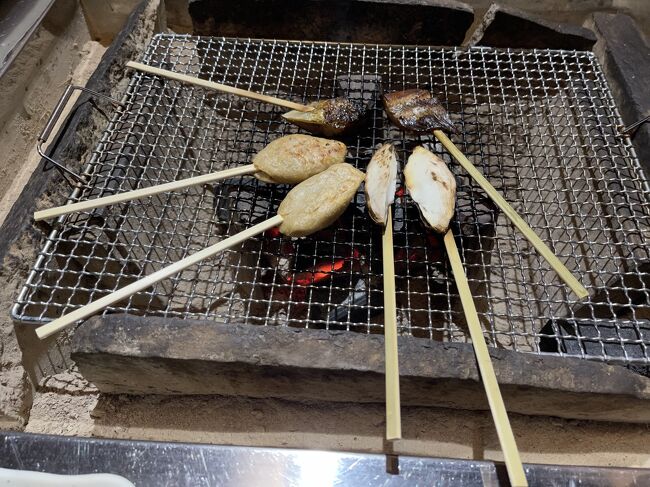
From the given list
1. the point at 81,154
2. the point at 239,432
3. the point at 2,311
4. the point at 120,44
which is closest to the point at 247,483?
the point at 239,432

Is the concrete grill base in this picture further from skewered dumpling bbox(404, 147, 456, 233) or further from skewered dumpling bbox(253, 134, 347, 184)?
skewered dumpling bbox(253, 134, 347, 184)

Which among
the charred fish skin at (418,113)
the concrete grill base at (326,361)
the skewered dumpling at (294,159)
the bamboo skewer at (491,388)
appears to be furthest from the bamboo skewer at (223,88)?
the concrete grill base at (326,361)

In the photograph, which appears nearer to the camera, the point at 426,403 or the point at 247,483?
the point at 247,483

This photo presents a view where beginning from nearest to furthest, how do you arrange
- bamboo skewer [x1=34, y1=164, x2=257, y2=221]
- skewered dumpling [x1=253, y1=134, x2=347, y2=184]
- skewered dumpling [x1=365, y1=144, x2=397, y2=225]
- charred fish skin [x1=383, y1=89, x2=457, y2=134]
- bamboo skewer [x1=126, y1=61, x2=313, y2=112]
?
bamboo skewer [x1=34, y1=164, x2=257, y2=221]
skewered dumpling [x1=365, y1=144, x2=397, y2=225]
skewered dumpling [x1=253, y1=134, x2=347, y2=184]
charred fish skin [x1=383, y1=89, x2=457, y2=134]
bamboo skewer [x1=126, y1=61, x2=313, y2=112]

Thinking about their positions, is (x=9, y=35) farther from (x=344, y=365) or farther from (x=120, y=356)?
(x=344, y=365)

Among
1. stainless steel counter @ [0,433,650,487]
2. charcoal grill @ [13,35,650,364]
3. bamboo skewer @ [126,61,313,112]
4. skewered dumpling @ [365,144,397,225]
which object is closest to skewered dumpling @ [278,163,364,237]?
skewered dumpling @ [365,144,397,225]
